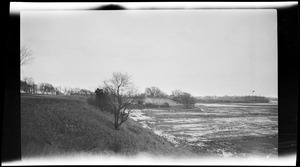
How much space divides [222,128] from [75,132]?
2715 mm

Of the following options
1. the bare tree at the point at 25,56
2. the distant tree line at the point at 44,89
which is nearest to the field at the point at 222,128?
the distant tree line at the point at 44,89

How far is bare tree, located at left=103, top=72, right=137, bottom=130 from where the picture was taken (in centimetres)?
304

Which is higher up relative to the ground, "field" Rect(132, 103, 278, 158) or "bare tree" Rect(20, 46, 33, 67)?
"bare tree" Rect(20, 46, 33, 67)

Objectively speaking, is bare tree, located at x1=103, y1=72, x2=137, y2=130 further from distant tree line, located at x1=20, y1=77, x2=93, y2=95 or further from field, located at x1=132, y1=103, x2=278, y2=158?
distant tree line, located at x1=20, y1=77, x2=93, y2=95

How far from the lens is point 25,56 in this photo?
2.98 metres

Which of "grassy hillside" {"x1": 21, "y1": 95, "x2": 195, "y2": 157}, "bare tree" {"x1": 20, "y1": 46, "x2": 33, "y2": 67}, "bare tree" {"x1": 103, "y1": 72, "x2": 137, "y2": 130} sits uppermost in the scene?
"bare tree" {"x1": 20, "y1": 46, "x2": 33, "y2": 67}

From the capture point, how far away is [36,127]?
119 inches

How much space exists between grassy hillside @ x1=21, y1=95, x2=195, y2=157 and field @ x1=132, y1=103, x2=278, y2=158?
0.67ft

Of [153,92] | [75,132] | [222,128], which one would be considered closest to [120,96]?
[153,92]

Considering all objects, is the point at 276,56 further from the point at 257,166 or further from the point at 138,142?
the point at 138,142

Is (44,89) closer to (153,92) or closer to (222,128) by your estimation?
(153,92)

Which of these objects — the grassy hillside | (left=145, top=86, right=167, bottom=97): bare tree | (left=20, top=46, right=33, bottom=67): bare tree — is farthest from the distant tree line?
(left=145, top=86, right=167, bottom=97): bare tree

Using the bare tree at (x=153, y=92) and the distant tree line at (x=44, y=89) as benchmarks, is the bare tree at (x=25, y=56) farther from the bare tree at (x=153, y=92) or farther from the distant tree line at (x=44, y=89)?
the bare tree at (x=153, y=92)

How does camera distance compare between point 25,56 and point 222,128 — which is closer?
point 25,56
